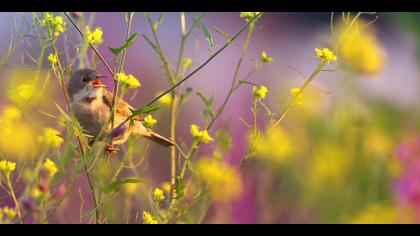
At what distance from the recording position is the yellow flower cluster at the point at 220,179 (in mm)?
2244

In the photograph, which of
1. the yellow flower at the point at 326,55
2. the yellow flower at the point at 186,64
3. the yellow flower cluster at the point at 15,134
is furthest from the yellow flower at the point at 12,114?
the yellow flower at the point at 326,55

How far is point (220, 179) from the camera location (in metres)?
2.33

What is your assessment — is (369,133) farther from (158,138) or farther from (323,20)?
(323,20)

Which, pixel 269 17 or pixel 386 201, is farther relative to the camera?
pixel 269 17

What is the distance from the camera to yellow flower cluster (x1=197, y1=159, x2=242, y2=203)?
224 cm

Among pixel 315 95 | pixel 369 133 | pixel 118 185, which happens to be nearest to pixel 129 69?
pixel 315 95

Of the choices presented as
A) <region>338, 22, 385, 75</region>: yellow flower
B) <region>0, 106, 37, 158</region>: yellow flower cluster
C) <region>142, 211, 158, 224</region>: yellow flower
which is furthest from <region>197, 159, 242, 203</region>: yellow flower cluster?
<region>338, 22, 385, 75</region>: yellow flower

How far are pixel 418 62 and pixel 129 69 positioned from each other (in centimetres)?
206

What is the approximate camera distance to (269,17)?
5.96 metres

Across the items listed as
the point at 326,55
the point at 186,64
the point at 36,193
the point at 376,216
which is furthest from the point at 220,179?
the point at 376,216

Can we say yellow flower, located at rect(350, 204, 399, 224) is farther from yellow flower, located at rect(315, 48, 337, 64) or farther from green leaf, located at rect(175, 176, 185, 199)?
green leaf, located at rect(175, 176, 185, 199)

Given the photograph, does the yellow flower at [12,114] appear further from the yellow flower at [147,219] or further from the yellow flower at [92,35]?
the yellow flower at [147,219]

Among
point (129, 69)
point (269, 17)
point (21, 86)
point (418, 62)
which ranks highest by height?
point (269, 17)

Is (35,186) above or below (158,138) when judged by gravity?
below
